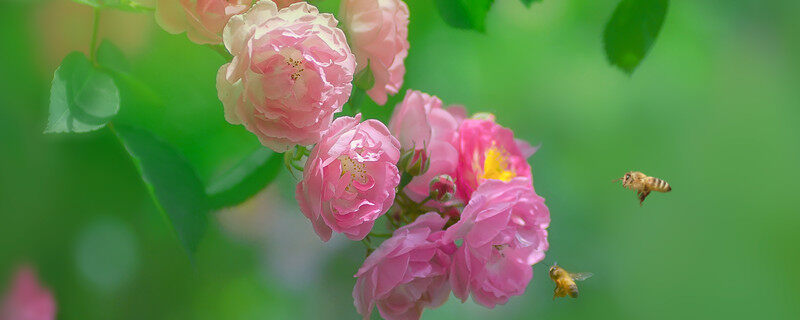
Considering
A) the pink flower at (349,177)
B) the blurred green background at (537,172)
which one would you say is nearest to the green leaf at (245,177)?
the blurred green background at (537,172)

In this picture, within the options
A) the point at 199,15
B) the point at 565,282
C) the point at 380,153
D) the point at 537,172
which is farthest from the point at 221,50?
the point at 537,172

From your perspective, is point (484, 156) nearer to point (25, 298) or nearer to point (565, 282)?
point (565, 282)

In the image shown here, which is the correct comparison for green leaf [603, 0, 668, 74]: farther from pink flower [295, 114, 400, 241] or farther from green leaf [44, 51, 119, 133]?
green leaf [44, 51, 119, 133]

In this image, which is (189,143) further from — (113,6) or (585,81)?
(585,81)

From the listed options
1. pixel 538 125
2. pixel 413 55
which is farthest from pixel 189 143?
pixel 538 125

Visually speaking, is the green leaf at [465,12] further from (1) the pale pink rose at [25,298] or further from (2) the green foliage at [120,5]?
(1) the pale pink rose at [25,298]

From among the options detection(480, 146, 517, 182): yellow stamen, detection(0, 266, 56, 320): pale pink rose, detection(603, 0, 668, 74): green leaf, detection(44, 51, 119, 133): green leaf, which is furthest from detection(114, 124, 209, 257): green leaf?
detection(603, 0, 668, 74): green leaf
